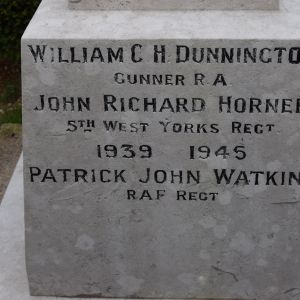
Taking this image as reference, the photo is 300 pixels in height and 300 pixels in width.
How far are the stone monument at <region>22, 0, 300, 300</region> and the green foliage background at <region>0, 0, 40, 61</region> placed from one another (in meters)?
4.03

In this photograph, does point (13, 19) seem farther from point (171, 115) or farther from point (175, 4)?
point (171, 115)

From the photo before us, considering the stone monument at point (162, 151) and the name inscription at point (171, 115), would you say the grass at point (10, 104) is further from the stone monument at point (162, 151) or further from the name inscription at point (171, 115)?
the name inscription at point (171, 115)

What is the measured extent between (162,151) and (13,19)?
15.2 ft

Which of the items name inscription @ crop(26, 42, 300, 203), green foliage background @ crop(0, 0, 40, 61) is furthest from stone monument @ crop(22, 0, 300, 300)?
green foliage background @ crop(0, 0, 40, 61)

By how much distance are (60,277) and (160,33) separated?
129 cm

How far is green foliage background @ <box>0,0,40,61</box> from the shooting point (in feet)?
24.5

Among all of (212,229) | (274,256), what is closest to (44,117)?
(212,229)

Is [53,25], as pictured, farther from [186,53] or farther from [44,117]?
[186,53]

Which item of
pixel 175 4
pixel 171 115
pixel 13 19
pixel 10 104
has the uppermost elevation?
pixel 175 4

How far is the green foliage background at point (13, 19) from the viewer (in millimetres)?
7469

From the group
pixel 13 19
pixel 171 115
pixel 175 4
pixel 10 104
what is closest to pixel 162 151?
pixel 171 115

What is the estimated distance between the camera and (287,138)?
3.28 metres

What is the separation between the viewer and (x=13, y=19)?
24.7ft

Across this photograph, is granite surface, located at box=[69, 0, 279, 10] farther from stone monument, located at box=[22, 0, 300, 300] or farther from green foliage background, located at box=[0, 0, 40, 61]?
green foliage background, located at box=[0, 0, 40, 61]
